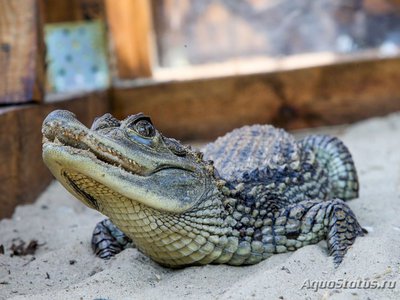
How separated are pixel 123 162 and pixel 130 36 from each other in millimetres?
4360

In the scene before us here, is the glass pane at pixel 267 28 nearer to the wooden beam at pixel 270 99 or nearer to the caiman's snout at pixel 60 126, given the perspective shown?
the wooden beam at pixel 270 99

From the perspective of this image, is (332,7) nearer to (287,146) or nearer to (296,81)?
(296,81)

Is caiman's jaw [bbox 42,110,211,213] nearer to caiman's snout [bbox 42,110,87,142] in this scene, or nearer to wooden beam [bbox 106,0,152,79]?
caiman's snout [bbox 42,110,87,142]

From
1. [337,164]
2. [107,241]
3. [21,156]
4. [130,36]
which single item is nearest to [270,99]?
[130,36]

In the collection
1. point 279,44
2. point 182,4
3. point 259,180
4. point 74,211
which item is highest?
point 182,4

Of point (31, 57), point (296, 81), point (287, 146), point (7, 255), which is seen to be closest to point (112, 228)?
point (7, 255)

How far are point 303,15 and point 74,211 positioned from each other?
4054 mm

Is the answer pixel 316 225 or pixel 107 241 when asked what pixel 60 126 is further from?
pixel 316 225

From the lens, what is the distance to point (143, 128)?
275cm

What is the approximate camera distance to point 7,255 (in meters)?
3.24

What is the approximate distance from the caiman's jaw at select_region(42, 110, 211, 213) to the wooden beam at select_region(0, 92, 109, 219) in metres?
1.26

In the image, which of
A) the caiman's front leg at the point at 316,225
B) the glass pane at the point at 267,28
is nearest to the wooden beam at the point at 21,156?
the caiman's front leg at the point at 316,225

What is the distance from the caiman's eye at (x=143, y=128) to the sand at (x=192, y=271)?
625 millimetres

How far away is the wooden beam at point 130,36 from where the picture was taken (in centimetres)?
674
